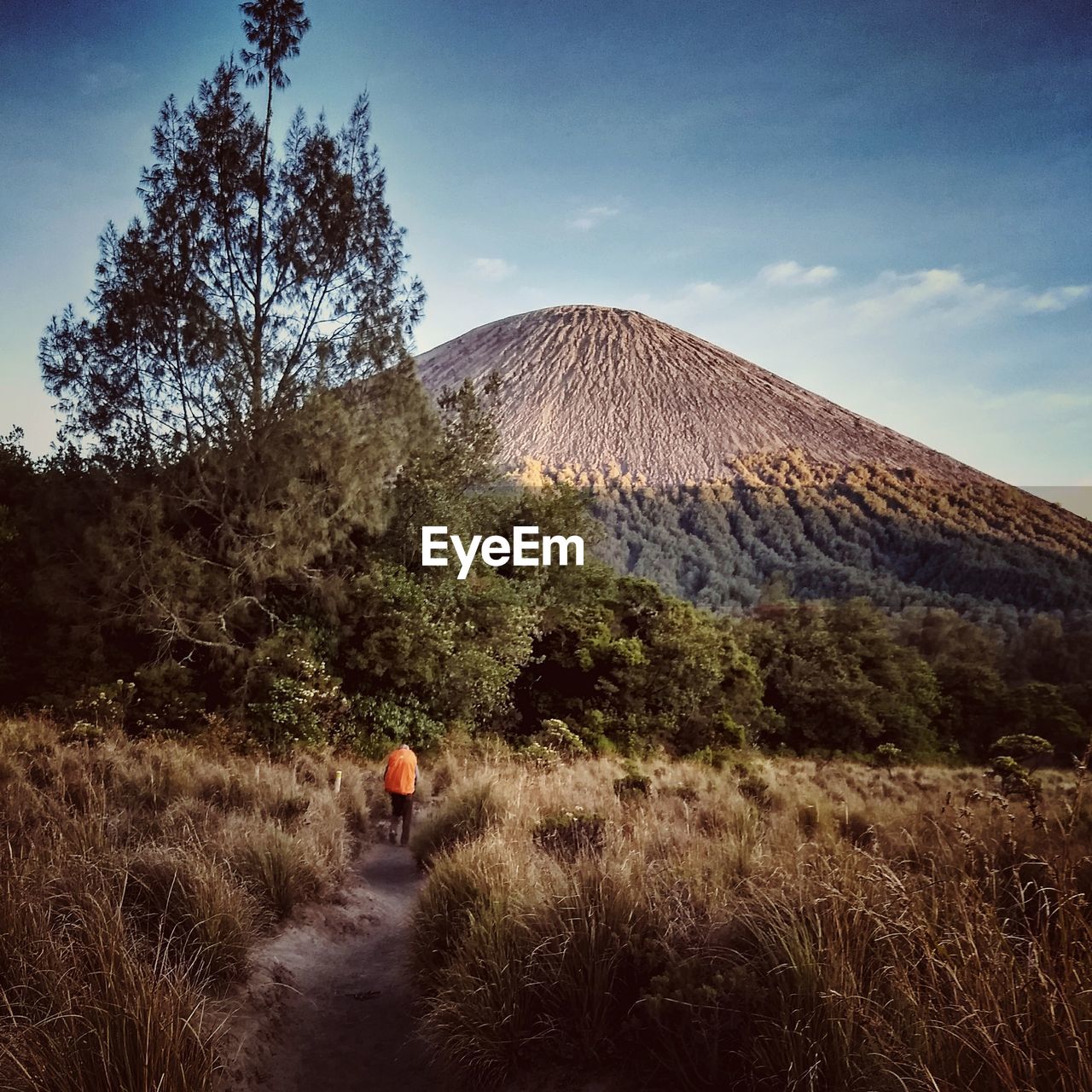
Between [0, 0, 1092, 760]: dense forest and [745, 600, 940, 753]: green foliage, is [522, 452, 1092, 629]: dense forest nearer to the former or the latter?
[745, 600, 940, 753]: green foliage

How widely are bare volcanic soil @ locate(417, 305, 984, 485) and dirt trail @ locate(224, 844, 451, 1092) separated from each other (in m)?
73.6

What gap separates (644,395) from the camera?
8388 cm

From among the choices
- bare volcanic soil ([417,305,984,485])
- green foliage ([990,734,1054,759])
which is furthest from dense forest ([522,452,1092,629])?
green foliage ([990,734,1054,759])

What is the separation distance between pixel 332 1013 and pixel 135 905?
112 cm

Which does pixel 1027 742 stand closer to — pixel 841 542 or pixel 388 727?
pixel 388 727

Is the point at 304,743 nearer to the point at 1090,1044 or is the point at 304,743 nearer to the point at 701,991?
the point at 701,991

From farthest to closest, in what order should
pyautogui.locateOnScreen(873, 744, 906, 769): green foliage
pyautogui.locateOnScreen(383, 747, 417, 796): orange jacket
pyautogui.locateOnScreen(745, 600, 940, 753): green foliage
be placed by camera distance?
pyautogui.locateOnScreen(745, 600, 940, 753): green foliage
pyautogui.locateOnScreen(873, 744, 906, 769): green foliage
pyautogui.locateOnScreen(383, 747, 417, 796): orange jacket

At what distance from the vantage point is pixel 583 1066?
2.73 m

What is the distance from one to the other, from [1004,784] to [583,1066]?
621 cm

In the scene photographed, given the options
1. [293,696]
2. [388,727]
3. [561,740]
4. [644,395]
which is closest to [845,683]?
[561,740]

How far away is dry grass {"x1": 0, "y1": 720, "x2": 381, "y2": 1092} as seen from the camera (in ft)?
7.63

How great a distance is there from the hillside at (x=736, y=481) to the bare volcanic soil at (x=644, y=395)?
8.1 inches

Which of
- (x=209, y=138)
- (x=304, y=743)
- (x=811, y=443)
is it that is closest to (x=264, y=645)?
(x=304, y=743)

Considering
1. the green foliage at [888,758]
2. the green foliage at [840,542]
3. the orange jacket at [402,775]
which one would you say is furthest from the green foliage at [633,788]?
the green foliage at [840,542]
